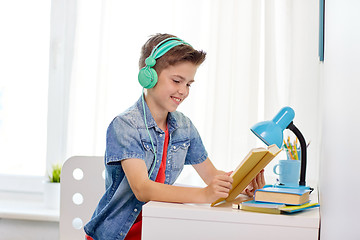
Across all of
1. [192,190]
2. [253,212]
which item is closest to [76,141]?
[192,190]

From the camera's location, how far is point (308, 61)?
1.91 meters

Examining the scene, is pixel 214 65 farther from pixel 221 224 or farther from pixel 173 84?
pixel 221 224

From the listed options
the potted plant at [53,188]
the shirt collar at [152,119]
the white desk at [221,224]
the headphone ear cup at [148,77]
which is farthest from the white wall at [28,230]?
the white desk at [221,224]

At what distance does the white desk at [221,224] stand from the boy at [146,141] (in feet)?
0.44

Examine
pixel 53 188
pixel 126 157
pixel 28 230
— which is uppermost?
pixel 126 157

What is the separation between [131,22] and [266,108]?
74 cm

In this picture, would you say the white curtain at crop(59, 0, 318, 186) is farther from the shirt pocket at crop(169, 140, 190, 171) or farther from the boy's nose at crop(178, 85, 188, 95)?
the boy's nose at crop(178, 85, 188, 95)

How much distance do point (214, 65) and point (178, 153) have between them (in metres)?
A: 0.83

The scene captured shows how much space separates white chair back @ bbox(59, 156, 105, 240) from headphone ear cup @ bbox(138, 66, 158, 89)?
601 millimetres

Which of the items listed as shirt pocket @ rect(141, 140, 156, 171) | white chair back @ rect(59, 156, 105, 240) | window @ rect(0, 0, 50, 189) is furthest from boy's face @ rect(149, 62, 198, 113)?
window @ rect(0, 0, 50, 189)

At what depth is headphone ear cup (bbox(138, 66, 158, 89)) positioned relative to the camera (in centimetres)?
117

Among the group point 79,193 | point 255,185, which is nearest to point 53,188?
point 79,193

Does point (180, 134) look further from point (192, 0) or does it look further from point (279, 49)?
point (192, 0)

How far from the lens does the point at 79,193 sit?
5.60 feet
